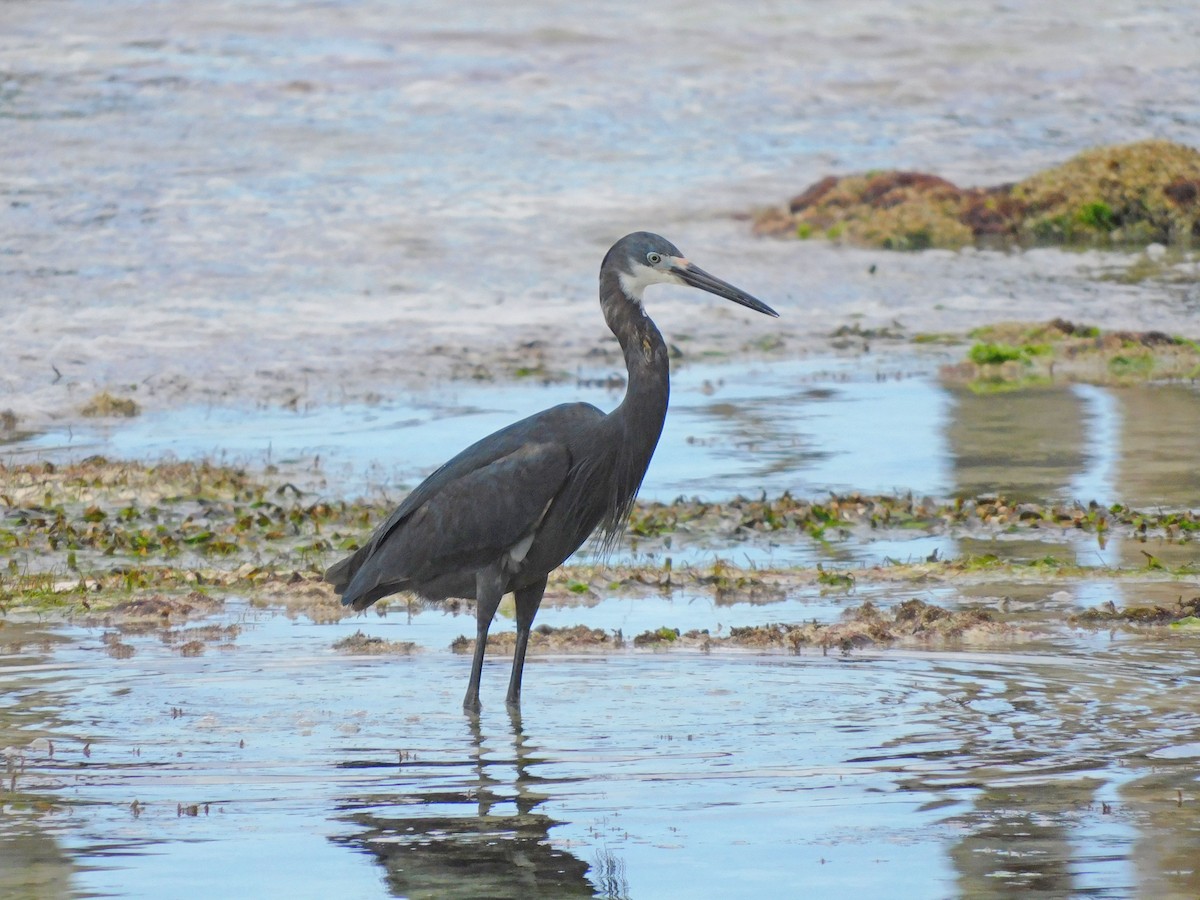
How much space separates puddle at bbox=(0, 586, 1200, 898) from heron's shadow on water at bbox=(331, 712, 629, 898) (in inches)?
0.6

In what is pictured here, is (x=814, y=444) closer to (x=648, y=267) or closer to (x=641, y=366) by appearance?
(x=648, y=267)

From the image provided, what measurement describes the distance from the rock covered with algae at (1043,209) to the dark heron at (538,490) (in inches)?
852

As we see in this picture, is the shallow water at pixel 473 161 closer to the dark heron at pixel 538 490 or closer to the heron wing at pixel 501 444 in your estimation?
the heron wing at pixel 501 444

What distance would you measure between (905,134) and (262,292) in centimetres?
1862

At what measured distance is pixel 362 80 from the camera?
4503cm

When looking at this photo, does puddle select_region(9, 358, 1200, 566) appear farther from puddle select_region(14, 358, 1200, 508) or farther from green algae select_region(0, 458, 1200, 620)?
green algae select_region(0, 458, 1200, 620)

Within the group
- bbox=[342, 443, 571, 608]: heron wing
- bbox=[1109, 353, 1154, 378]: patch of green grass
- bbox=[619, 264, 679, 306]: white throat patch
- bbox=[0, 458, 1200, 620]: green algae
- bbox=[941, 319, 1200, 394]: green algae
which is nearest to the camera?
bbox=[342, 443, 571, 608]: heron wing

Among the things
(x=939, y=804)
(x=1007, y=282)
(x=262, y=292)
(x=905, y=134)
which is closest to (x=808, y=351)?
(x=1007, y=282)

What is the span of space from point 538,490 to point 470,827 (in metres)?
2.40

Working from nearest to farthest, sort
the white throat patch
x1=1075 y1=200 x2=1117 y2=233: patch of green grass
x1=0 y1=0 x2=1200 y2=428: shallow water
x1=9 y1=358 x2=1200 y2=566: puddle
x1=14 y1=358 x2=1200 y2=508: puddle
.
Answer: the white throat patch < x1=9 y1=358 x2=1200 y2=566: puddle < x1=14 y1=358 x2=1200 y2=508: puddle < x1=0 y1=0 x2=1200 y2=428: shallow water < x1=1075 y1=200 x2=1117 y2=233: patch of green grass

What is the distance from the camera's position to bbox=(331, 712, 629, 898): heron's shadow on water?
19.4 feet

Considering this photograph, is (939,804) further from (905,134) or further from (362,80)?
(362,80)

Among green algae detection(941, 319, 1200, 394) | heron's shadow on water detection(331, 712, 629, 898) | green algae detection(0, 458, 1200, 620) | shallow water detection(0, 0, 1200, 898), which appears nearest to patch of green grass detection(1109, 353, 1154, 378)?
green algae detection(941, 319, 1200, 394)

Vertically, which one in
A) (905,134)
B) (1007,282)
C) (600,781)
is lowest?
(600,781)
